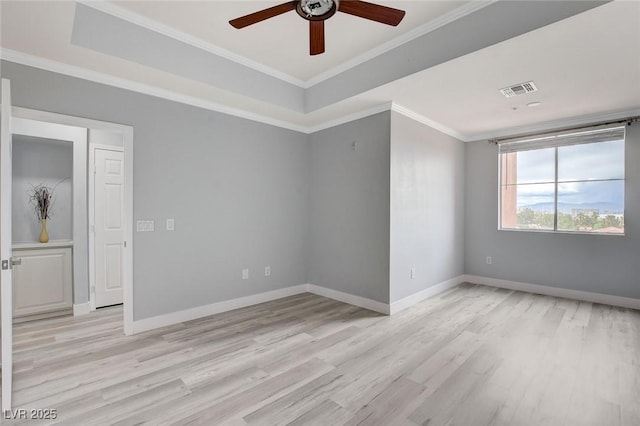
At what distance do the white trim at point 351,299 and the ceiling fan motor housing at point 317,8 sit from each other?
3.13 metres

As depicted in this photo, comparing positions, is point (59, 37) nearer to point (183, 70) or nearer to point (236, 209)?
point (183, 70)

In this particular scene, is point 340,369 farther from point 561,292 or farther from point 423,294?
point 561,292

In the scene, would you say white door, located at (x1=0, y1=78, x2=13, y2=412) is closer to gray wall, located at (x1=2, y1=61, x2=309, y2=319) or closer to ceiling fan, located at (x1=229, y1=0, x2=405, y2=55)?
gray wall, located at (x1=2, y1=61, x2=309, y2=319)

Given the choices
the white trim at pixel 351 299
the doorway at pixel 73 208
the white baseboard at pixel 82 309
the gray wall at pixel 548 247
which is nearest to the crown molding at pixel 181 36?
the doorway at pixel 73 208

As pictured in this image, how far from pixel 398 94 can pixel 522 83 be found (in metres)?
1.25

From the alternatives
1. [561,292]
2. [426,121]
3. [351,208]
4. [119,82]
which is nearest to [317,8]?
[119,82]

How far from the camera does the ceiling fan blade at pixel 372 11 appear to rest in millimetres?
1921

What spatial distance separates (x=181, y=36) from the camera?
2.91 m

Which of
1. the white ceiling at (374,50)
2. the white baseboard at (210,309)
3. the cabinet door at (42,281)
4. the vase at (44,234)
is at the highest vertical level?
the white ceiling at (374,50)

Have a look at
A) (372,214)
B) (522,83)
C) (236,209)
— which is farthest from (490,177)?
(236,209)

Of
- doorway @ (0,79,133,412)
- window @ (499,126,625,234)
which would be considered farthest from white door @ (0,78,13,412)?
window @ (499,126,625,234)

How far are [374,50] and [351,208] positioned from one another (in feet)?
6.44

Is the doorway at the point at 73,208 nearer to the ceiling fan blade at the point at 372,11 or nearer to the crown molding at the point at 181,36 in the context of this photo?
the crown molding at the point at 181,36

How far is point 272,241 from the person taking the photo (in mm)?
4375
